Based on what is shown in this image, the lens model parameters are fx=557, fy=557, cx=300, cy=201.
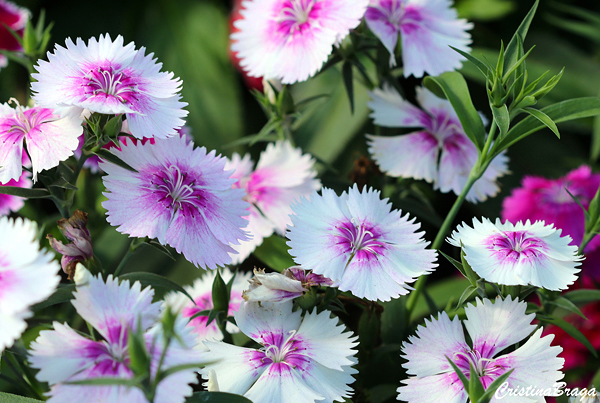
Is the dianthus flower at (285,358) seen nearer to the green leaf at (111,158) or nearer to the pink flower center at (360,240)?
the pink flower center at (360,240)

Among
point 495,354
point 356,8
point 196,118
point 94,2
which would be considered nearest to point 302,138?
point 196,118

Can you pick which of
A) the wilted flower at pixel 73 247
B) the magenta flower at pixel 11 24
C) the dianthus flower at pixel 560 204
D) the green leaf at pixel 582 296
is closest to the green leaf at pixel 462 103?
the green leaf at pixel 582 296

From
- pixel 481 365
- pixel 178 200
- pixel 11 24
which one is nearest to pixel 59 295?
pixel 178 200

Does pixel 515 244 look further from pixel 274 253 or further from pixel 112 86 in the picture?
pixel 112 86

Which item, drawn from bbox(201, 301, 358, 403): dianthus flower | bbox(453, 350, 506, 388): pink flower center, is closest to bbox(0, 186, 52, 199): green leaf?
bbox(201, 301, 358, 403): dianthus flower
